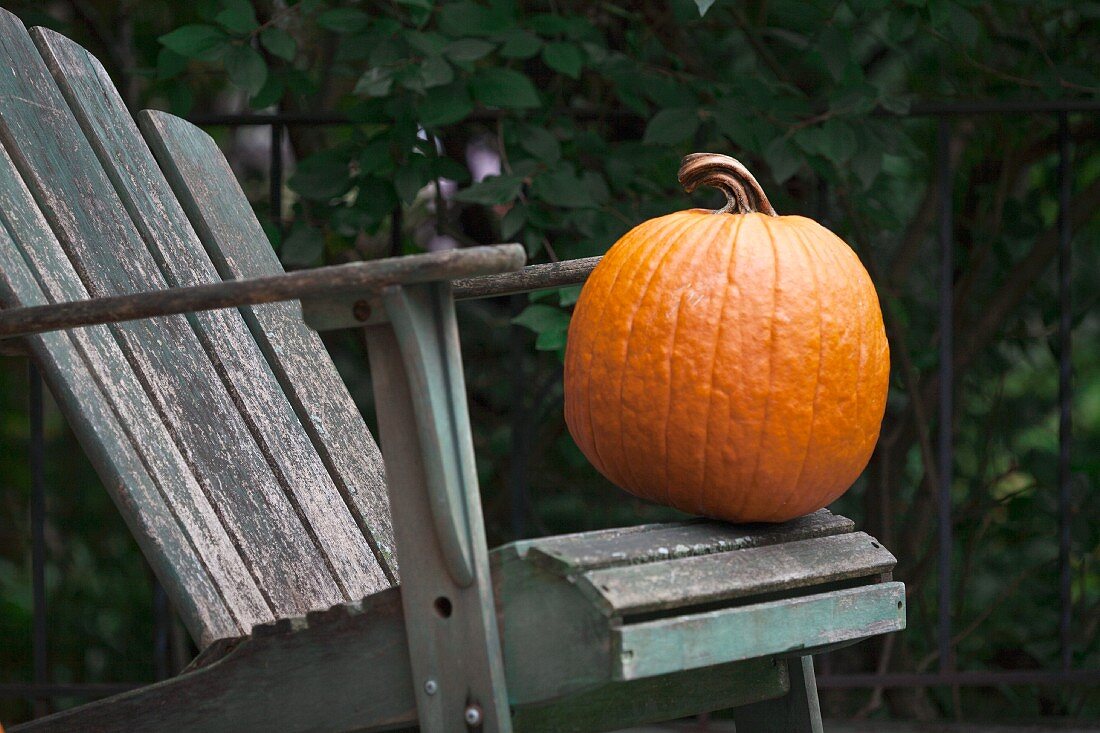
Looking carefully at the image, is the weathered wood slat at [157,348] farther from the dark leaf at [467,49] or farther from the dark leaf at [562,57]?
the dark leaf at [562,57]

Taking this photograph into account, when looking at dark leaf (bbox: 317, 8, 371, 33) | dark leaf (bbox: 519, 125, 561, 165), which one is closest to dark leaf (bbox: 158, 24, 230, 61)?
dark leaf (bbox: 317, 8, 371, 33)

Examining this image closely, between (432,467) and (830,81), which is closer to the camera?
(432,467)

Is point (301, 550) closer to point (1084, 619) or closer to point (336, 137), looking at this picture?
point (1084, 619)

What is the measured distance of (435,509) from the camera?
1.08 metres

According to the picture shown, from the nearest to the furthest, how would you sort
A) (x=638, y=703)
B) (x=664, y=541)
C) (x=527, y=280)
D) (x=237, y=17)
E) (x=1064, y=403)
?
(x=664, y=541), (x=638, y=703), (x=527, y=280), (x=237, y=17), (x=1064, y=403)

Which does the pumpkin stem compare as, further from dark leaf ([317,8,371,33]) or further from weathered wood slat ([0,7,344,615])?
dark leaf ([317,8,371,33])

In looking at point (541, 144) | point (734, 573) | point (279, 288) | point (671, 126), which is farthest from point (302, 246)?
point (734, 573)

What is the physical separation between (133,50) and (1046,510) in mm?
2655

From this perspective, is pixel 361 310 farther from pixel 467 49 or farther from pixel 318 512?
pixel 467 49

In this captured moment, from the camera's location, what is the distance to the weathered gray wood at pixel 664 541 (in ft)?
3.58

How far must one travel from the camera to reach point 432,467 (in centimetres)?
108

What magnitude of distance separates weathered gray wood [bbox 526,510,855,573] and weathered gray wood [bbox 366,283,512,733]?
3.0 inches

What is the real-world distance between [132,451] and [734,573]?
759mm

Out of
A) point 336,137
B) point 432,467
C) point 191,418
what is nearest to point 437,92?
point 191,418
